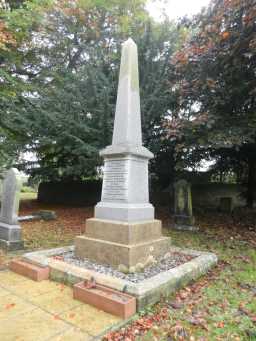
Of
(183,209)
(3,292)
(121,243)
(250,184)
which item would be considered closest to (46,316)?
(3,292)

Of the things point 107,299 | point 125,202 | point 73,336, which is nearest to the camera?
point 73,336

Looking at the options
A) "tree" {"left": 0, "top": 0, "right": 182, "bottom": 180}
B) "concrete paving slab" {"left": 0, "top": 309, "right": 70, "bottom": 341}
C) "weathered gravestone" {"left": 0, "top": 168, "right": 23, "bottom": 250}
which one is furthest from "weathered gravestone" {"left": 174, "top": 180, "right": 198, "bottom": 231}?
"concrete paving slab" {"left": 0, "top": 309, "right": 70, "bottom": 341}

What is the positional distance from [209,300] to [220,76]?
21.2ft

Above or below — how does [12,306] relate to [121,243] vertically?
below

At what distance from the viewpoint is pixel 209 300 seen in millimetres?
3553

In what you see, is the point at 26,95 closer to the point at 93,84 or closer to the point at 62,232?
the point at 93,84

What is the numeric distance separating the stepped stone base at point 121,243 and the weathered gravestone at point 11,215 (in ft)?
6.25

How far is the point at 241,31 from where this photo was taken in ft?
22.2

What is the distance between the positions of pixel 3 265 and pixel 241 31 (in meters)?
7.65

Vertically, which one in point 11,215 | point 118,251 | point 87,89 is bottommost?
point 118,251

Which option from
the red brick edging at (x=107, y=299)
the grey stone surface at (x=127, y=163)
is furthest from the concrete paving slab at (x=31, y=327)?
the grey stone surface at (x=127, y=163)

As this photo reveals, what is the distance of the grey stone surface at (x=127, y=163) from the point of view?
4605 mm

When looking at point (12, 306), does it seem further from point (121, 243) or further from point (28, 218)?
point (28, 218)

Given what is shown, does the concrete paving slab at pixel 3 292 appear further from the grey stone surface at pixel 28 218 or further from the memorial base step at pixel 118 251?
the grey stone surface at pixel 28 218
